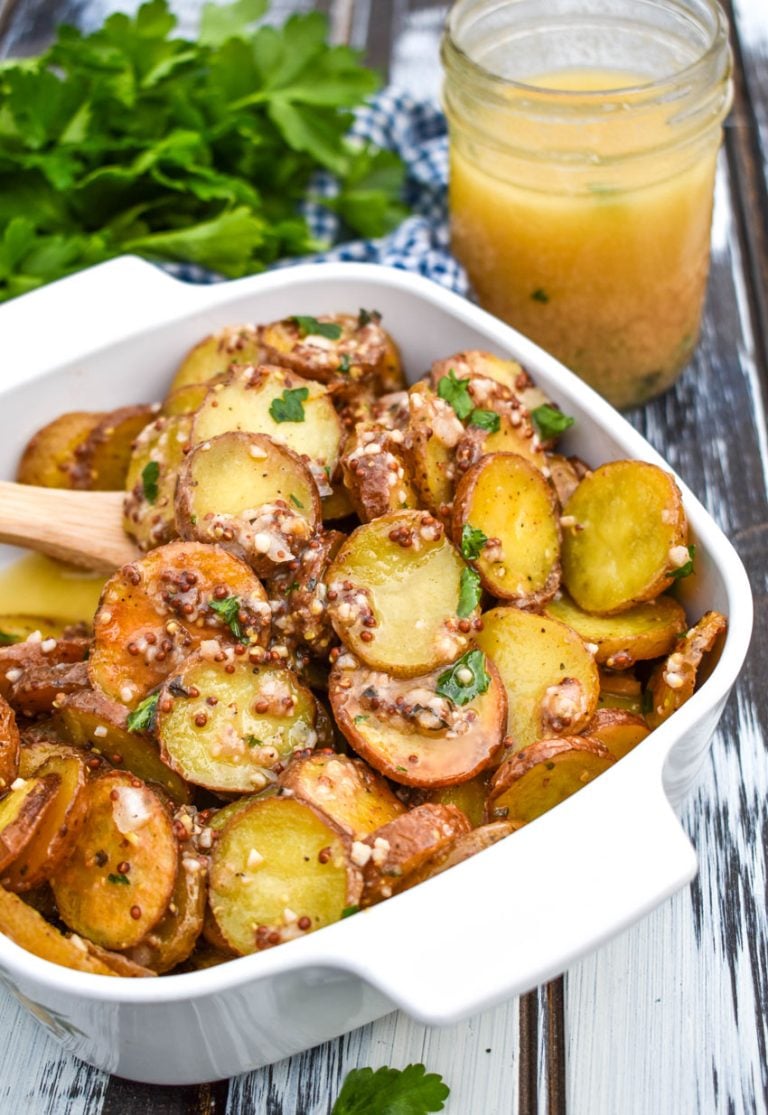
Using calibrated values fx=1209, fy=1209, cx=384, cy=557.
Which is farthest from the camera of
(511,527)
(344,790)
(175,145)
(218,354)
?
(175,145)

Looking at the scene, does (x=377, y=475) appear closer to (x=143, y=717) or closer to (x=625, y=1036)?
(x=143, y=717)

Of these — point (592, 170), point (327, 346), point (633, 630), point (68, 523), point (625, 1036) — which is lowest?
point (625, 1036)

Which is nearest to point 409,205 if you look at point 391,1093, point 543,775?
point 543,775

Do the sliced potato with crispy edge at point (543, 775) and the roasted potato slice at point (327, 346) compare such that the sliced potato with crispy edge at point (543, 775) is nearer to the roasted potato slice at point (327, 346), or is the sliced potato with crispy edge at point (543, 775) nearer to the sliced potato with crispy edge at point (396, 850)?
the sliced potato with crispy edge at point (396, 850)

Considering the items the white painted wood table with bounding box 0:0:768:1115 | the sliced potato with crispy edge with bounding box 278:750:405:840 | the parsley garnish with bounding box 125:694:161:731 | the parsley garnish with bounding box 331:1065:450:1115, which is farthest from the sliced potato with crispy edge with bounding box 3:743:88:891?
the parsley garnish with bounding box 331:1065:450:1115

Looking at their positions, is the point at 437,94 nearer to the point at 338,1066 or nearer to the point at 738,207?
the point at 738,207

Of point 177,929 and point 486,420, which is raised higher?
point 486,420

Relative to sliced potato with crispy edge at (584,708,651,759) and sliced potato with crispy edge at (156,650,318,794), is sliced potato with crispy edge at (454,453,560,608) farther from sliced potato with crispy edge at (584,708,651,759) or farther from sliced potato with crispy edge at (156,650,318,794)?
sliced potato with crispy edge at (156,650,318,794)
